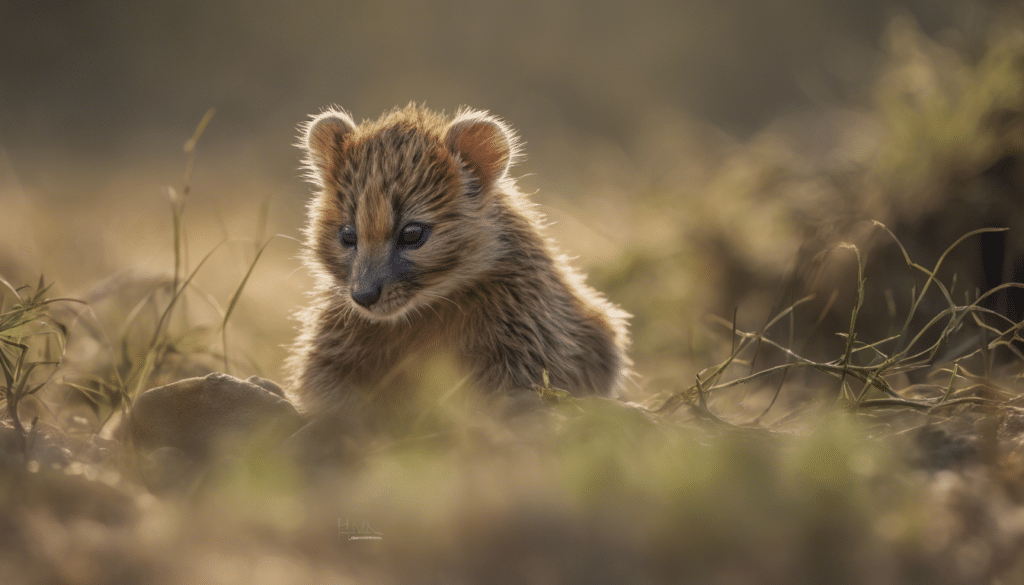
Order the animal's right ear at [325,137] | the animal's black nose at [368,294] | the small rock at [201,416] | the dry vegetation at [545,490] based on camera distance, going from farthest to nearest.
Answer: the animal's right ear at [325,137], the animal's black nose at [368,294], the small rock at [201,416], the dry vegetation at [545,490]

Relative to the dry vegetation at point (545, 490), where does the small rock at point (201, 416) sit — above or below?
above

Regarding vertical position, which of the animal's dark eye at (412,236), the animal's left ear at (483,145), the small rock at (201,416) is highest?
the animal's left ear at (483,145)

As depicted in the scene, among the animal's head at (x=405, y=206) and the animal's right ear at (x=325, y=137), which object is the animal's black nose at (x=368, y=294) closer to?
the animal's head at (x=405, y=206)

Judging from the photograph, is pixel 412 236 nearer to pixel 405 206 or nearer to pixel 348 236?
pixel 405 206

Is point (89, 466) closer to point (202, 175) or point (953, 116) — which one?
point (953, 116)

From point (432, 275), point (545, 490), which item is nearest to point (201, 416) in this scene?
point (432, 275)

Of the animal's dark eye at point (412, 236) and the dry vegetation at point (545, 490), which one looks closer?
the dry vegetation at point (545, 490)

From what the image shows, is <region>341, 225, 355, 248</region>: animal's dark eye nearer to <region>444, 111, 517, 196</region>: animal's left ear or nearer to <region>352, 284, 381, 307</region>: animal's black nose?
<region>352, 284, 381, 307</region>: animal's black nose

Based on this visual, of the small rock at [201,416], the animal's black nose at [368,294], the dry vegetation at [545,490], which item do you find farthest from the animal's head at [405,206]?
the small rock at [201,416]
